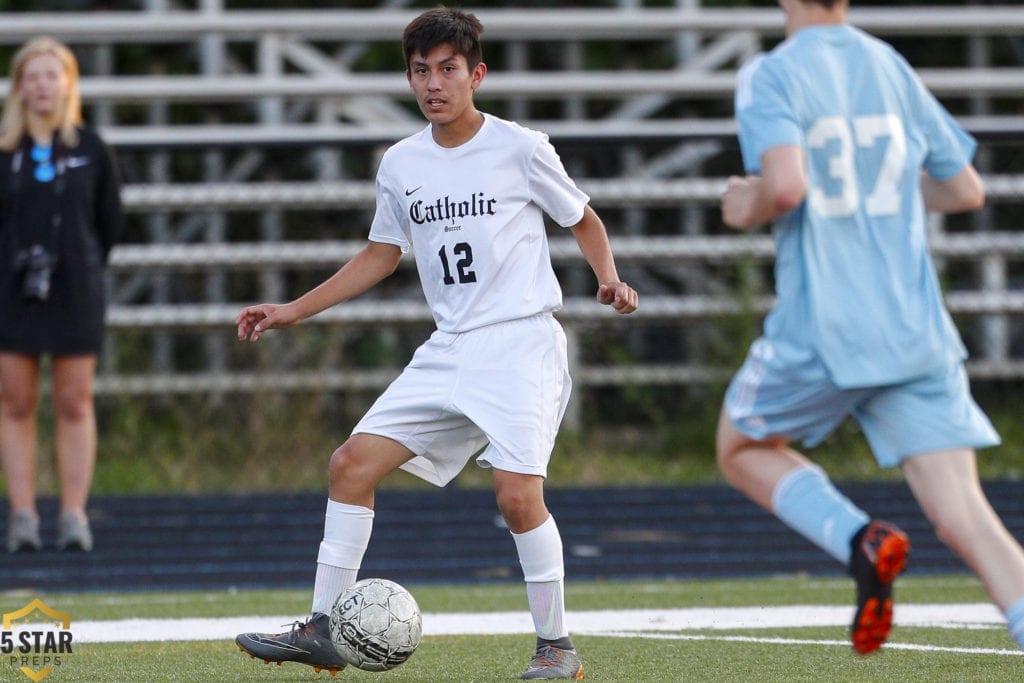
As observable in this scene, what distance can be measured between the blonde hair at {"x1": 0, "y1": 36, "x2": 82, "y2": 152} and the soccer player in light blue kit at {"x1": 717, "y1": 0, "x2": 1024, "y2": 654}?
13.7ft

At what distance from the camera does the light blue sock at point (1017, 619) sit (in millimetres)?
3244

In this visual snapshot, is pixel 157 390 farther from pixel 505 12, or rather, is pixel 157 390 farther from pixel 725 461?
pixel 725 461

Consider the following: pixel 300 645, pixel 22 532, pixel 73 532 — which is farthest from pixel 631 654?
pixel 22 532

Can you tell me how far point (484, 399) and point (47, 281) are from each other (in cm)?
334

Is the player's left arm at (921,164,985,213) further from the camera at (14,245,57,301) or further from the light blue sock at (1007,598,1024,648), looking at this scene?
the camera at (14,245,57,301)

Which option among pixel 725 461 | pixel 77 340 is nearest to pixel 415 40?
pixel 725 461

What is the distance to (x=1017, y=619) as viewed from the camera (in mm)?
3250

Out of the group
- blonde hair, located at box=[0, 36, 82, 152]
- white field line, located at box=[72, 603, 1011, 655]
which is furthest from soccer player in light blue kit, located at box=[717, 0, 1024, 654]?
blonde hair, located at box=[0, 36, 82, 152]

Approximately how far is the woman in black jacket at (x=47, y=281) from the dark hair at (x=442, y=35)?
121 inches

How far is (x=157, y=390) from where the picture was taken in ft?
30.3

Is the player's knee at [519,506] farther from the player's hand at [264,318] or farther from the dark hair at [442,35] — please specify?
the dark hair at [442,35]

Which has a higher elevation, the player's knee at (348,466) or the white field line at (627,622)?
the player's knee at (348,466)

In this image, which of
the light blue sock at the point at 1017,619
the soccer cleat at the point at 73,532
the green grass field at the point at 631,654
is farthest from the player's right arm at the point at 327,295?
the soccer cleat at the point at 73,532

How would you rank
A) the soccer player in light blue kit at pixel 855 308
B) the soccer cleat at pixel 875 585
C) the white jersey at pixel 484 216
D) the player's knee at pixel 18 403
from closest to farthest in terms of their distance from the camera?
1. the soccer cleat at pixel 875 585
2. the soccer player in light blue kit at pixel 855 308
3. the white jersey at pixel 484 216
4. the player's knee at pixel 18 403
